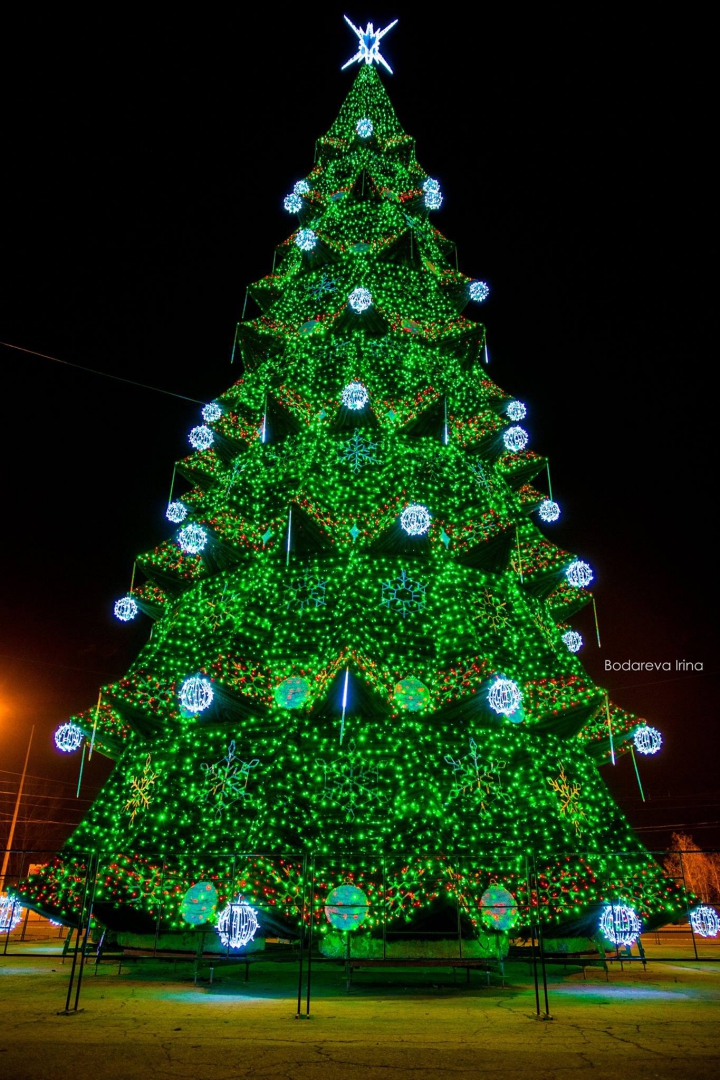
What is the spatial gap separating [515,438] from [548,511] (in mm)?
1841

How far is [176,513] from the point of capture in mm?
13453

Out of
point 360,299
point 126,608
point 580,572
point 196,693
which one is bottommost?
point 196,693

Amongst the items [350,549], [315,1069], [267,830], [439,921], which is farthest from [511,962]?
[315,1069]

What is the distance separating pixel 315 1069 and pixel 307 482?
8779 mm

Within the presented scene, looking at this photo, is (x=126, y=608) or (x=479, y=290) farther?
(x=479, y=290)

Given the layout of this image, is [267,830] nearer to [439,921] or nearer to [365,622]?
[439,921]

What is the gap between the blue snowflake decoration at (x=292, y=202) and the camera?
17266 mm

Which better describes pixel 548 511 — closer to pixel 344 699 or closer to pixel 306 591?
pixel 306 591

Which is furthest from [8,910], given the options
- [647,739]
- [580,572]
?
[580,572]

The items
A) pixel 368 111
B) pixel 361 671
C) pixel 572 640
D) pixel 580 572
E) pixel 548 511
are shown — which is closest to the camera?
pixel 361 671

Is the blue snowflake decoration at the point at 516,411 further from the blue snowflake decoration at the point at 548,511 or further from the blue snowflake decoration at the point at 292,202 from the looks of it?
the blue snowflake decoration at the point at 292,202

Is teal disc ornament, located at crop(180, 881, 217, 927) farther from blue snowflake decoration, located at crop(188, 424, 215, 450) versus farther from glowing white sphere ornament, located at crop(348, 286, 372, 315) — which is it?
glowing white sphere ornament, located at crop(348, 286, 372, 315)

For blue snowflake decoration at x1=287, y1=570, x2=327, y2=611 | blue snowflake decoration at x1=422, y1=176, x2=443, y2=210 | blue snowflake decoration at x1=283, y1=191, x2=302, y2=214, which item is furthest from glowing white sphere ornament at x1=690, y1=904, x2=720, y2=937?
blue snowflake decoration at x1=283, y1=191, x2=302, y2=214

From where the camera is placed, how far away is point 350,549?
10.7 meters
